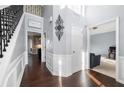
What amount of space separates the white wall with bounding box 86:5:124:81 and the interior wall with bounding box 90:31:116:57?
4322 mm

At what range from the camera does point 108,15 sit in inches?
132

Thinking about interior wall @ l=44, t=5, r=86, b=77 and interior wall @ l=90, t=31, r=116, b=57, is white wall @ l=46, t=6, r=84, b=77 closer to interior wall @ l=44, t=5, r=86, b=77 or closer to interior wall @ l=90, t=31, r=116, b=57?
interior wall @ l=44, t=5, r=86, b=77

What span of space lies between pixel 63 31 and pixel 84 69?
5.94 feet

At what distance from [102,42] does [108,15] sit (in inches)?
216

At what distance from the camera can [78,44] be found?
3.98 metres

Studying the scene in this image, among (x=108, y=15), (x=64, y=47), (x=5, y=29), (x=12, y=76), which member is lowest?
(x=12, y=76)

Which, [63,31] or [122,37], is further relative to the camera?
[63,31]

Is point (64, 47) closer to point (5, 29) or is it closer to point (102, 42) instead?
point (5, 29)

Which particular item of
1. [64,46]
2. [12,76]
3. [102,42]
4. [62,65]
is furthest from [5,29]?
[102,42]

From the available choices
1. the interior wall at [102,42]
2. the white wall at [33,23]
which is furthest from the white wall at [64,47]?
the interior wall at [102,42]

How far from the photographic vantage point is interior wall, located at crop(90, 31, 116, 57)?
26.1ft

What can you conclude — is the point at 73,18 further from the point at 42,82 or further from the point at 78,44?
the point at 42,82

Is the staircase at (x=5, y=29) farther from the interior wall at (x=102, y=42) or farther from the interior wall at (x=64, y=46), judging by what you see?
the interior wall at (x=102, y=42)
